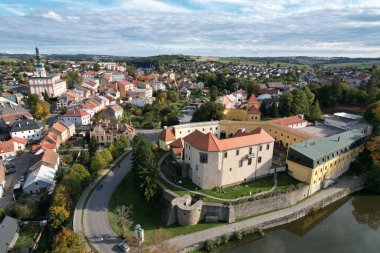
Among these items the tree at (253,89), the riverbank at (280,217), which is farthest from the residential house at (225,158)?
the tree at (253,89)

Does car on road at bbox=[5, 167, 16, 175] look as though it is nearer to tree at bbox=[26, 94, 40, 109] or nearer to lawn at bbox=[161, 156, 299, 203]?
lawn at bbox=[161, 156, 299, 203]

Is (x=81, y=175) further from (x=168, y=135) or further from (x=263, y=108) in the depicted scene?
(x=263, y=108)

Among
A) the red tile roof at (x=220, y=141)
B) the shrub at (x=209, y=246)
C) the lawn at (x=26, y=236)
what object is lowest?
the lawn at (x=26, y=236)

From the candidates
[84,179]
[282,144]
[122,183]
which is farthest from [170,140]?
[282,144]

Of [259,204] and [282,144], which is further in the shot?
[282,144]

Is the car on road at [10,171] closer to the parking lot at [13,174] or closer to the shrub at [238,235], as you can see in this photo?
the parking lot at [13,174]

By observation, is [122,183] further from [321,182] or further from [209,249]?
[321,182]
